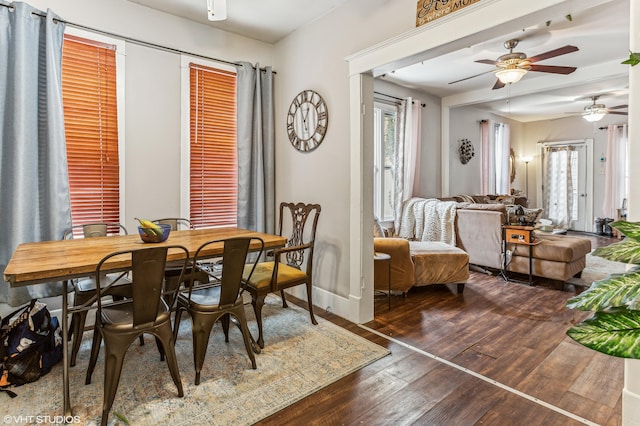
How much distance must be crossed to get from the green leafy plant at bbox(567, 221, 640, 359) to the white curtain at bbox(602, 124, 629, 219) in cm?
828

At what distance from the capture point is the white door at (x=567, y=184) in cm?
812

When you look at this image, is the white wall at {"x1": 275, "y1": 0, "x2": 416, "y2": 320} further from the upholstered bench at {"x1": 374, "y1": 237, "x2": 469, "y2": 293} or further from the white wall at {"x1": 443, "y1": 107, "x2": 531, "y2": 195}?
the white wall at {"x1": 443, "y1": 107, "x2": 531, "y2": 195}

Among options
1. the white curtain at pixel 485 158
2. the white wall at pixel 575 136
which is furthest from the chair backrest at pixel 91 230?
the white wall at pixel 575 136

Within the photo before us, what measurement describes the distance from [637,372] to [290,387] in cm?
172

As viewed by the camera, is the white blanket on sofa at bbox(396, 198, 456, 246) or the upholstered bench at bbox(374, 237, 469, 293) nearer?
the upholstered bench at bbox(374, 237, 469, 293)

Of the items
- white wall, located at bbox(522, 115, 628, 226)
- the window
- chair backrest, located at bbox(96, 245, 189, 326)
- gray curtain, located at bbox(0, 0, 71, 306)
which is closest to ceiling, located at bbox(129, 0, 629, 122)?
the window

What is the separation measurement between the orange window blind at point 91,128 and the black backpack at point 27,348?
3.14 feet

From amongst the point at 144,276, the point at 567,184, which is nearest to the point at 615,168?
the point at 567,184

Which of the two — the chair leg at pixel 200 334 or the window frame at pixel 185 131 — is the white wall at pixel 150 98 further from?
the chair leg at pixel 200 334

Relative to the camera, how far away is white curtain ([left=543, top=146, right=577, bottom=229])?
8.32 meters

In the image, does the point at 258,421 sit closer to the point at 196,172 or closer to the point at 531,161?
the point at 196,172

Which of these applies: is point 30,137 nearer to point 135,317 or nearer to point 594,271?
point 135,317

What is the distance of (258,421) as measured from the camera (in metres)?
1.71

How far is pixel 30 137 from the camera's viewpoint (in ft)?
8.25
